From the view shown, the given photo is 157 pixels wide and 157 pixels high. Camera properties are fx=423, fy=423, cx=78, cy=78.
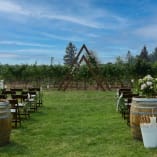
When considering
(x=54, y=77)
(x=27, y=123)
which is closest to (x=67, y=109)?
(x=27, y=123)

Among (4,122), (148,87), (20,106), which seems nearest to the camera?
(4,122)

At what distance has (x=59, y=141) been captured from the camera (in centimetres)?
997

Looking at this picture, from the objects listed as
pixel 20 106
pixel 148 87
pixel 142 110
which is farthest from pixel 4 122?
pixel 20 106

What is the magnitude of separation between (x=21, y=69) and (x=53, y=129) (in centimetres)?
3039

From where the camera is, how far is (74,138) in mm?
10297

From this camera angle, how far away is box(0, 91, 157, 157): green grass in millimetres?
8609

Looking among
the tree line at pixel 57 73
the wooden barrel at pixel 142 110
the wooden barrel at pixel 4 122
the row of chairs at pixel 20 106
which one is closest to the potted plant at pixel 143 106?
the wooden barrel at pixel 142 110

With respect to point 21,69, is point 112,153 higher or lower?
lower

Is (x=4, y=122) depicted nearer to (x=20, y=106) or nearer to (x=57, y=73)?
(x=20, y=106)

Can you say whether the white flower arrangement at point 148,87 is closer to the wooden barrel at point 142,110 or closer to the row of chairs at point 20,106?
the wooden barrel at point 142,110

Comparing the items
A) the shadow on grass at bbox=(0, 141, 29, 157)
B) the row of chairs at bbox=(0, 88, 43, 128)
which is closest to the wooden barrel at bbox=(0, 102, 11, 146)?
the shadow on grass at bbox=(0, 141, 29, 157)

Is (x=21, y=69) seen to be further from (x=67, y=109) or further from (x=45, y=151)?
(x=45, y=151)

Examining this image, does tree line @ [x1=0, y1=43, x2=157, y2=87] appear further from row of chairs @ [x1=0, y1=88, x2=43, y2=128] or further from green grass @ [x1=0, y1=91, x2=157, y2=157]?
green grass @ [x1=0, y1=91, x2=157, y2=157]

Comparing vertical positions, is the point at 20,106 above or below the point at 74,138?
above
